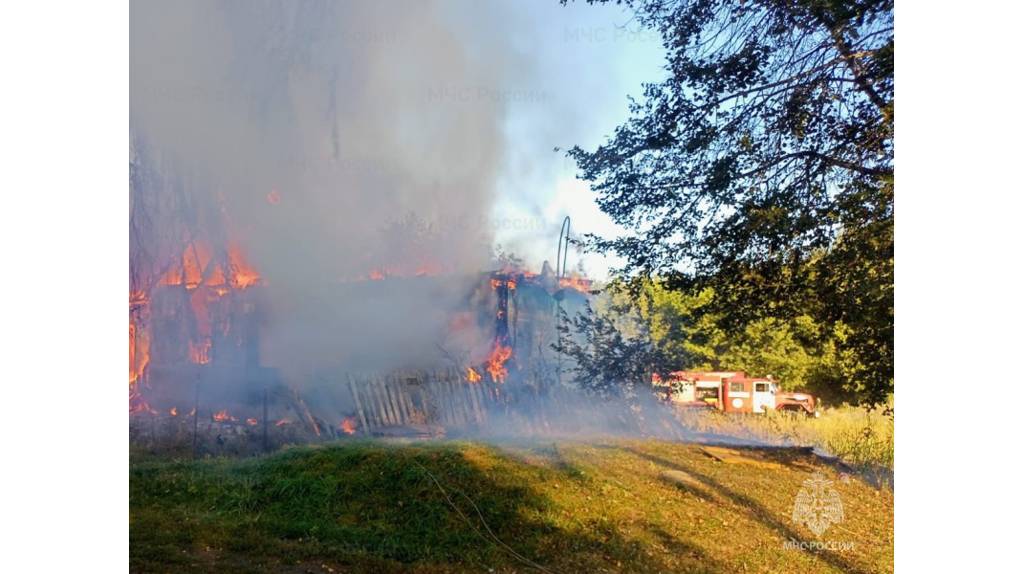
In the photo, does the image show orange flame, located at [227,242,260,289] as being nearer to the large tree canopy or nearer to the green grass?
the large tree canopy

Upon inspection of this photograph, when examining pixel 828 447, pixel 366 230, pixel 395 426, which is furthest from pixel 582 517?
pixel 366 230

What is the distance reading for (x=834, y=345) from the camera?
18.1ft

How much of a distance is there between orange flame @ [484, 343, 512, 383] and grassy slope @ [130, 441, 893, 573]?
0.60 m

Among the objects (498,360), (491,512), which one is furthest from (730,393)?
(491,512)

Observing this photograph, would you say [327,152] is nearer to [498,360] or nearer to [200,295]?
[200,295]

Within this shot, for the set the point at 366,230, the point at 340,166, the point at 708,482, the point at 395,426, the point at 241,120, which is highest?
the point at 241,120

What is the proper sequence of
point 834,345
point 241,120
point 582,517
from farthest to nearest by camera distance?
point 241,120
point 834,345
point 582,517

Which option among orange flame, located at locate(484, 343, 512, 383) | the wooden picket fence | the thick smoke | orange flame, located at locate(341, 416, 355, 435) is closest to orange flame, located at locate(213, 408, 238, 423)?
the thick smoke

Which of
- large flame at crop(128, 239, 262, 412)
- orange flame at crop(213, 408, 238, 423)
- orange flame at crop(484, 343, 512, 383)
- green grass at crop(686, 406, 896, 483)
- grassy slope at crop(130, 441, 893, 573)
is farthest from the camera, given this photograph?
large flame at crop(128, 239, 262, 412)

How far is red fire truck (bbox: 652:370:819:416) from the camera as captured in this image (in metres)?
5.49

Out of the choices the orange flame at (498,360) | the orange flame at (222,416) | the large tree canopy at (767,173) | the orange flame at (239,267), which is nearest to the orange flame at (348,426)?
the orange flame at (222,416)

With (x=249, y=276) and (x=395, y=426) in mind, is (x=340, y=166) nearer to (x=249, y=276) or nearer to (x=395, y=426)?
(x=249, y=276)

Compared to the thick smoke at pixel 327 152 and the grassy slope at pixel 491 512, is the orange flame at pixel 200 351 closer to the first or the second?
the thick smoke at pixel 327 152

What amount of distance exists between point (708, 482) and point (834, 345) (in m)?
1.46
